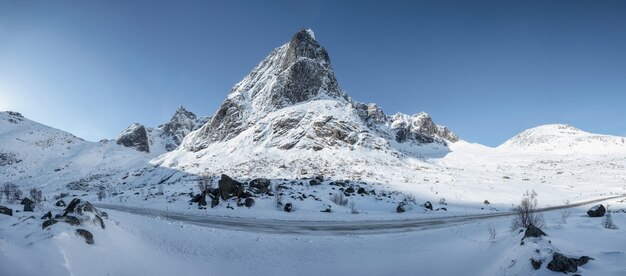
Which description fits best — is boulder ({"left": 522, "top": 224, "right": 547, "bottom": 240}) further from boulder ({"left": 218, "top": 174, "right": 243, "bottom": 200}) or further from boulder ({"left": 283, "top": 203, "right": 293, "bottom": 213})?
boulder ({"left": 218, "top": 174, "right": 243, "bottom": 200})

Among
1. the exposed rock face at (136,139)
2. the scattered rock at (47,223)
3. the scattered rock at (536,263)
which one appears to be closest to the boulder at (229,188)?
the scattered rock at (47,223)

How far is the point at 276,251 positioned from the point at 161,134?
149 meters

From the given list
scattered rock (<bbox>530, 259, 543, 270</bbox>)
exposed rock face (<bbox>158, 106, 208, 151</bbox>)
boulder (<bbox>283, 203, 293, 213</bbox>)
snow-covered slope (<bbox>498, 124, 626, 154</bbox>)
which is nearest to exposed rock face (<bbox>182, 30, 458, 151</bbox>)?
boulder (<bbox>283, 203, 293, 213</bbox>)

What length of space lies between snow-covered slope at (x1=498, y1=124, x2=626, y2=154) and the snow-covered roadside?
128192 mm

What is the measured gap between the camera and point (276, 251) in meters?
13.8

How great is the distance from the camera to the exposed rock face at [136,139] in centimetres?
12400

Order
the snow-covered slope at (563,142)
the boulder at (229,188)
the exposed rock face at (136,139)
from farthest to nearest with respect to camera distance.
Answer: the exposed rock face at (136,139) < the snow-covered slope at (563,142) < the boulder at (229,188)

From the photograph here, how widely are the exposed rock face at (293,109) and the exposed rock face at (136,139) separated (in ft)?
116

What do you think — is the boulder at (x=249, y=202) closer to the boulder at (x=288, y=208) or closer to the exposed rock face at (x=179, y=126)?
the boulder at (x=288, y=208)

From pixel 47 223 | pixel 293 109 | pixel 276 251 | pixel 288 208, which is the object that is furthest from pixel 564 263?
pixel 293 109

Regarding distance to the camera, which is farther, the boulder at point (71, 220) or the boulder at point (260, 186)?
the boulder at point (260, 186)

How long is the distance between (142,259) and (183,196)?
21.3 m

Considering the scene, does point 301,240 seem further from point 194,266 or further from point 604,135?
point 604,135

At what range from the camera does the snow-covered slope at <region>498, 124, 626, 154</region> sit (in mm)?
117375
